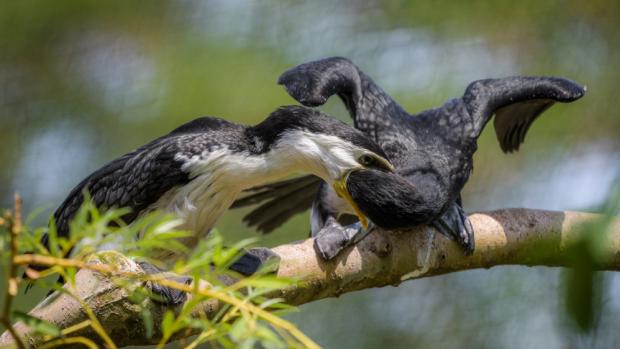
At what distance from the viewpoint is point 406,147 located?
79.4 inches

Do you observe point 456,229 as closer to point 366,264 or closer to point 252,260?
point 366,264

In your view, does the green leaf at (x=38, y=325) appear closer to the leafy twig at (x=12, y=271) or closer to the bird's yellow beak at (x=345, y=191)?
the leafy twig at (x=12, y=271)

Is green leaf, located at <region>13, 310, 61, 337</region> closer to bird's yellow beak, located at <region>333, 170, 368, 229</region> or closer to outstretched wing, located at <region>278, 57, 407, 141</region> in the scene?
bird's yellow beak, located at <region>333, 170, 368, 229</region>

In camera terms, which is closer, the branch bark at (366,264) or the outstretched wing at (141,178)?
the branch bark at (366,264)

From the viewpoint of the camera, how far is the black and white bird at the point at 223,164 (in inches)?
65.2

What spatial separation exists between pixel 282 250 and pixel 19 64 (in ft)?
5.60

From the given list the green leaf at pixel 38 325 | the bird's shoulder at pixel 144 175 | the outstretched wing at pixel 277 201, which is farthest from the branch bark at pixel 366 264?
the green leaf at pixel 38 325

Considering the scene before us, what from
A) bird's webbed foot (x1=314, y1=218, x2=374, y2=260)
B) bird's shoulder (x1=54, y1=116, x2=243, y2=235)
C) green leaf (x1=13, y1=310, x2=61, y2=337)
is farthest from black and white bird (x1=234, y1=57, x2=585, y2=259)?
green leaf (x1=13, y1=310, x2=61, y2=337)

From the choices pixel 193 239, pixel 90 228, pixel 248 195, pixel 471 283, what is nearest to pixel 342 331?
pixel 471 283

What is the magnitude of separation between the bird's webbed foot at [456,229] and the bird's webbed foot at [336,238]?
0.17 metres

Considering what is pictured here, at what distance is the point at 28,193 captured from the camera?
2861 mm

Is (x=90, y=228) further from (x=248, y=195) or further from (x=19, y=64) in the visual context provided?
(x=19, y=64)

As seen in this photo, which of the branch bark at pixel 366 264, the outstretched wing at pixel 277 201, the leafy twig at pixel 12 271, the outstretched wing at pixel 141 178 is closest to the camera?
the leafy twig at pixel 12 271

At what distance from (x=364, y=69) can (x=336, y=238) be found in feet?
4.50
